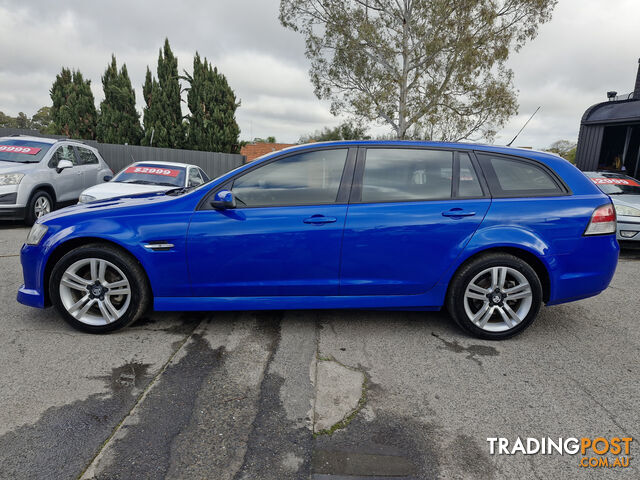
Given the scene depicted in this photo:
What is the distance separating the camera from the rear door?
340 centimetres

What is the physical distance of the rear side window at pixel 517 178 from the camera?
3.57 m

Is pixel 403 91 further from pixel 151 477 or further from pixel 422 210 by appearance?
pixel 151 477

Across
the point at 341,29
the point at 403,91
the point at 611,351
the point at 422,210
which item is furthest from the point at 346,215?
the point at 341,29

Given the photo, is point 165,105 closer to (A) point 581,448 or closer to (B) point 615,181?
(B) point 615,181

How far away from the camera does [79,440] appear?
216 cm

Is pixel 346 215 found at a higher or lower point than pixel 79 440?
higher

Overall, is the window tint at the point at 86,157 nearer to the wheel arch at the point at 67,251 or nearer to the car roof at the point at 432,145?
the wheel arch at the point at 67,251

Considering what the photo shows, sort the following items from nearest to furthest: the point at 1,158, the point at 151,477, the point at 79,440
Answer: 1. the point at 151,477
2. the point at 79,440
3. the point at 1,158

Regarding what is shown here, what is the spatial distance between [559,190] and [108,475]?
3.63 meters

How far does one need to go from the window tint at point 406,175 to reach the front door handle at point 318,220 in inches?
12.8

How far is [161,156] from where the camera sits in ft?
68.0

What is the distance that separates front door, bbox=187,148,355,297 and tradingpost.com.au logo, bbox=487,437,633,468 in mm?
1640

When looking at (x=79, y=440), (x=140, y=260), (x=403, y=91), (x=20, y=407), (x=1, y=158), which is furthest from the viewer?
(x=403, y=91)

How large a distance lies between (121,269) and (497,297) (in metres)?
2.98
